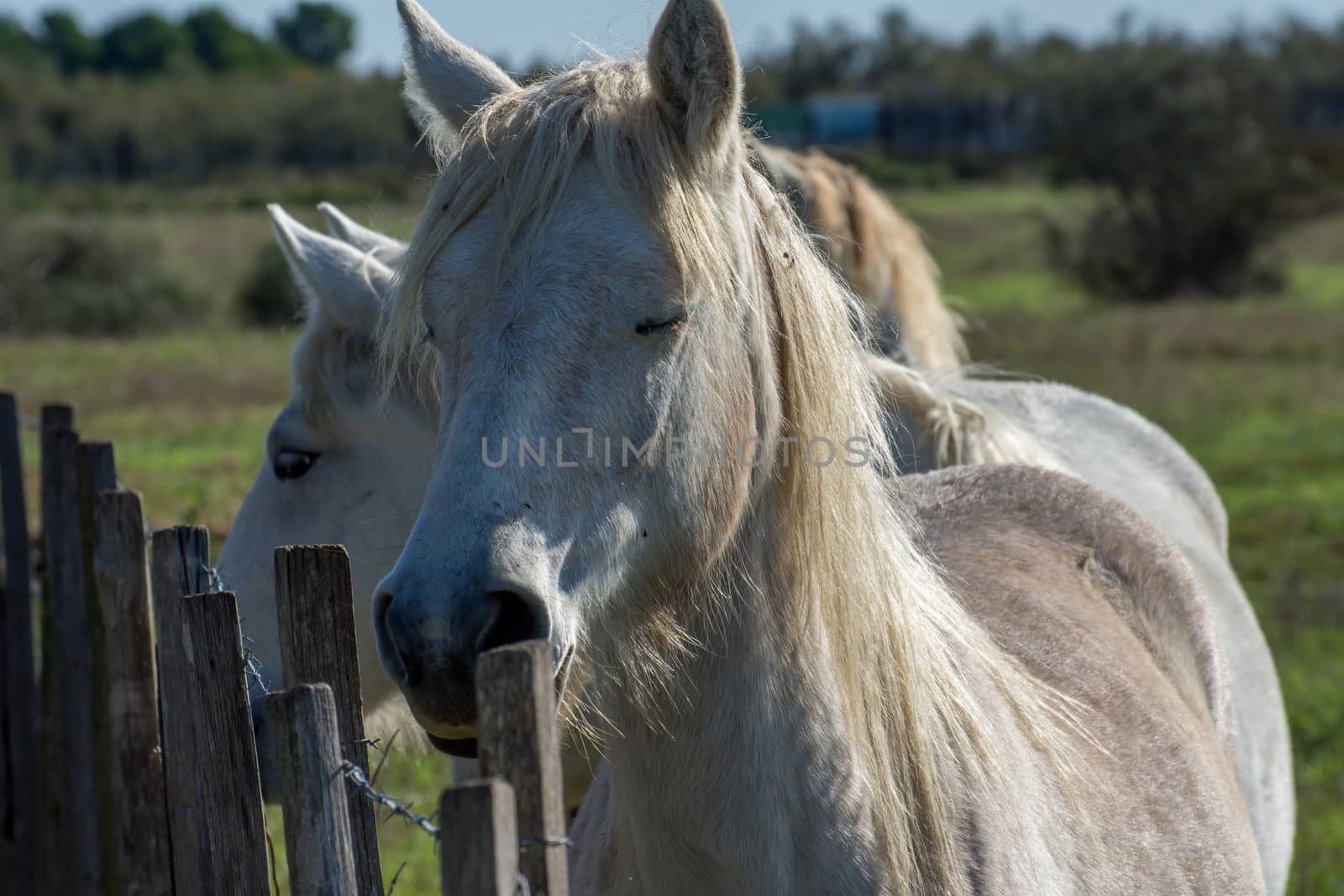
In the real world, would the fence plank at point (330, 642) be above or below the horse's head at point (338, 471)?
below

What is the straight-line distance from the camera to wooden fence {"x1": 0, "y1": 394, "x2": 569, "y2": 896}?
137 cm

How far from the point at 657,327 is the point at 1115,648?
1.51 meters

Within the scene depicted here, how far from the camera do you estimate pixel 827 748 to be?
76.4 inches

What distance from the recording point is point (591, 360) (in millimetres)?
1756

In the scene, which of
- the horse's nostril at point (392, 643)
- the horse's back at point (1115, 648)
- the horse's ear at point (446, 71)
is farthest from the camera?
the horse's back at point (1115, 648)

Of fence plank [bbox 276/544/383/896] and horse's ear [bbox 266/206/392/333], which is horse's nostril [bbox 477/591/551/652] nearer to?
fence plank [bbox 276/544/383/896]

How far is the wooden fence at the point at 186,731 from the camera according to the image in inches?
53.9

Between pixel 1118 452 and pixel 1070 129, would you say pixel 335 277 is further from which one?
pixel 1070 129

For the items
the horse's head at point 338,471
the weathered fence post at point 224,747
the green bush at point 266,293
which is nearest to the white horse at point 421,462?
the horse's head at point 338,471

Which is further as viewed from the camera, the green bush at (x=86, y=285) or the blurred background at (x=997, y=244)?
the green bush at (x=86, y=285)

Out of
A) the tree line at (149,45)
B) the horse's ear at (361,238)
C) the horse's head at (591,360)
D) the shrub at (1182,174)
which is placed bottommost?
the horse's head at (591,360)

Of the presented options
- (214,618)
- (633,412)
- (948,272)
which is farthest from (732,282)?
(948,272)

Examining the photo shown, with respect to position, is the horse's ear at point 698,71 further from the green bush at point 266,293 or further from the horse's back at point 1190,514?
the green bush at point 266,293

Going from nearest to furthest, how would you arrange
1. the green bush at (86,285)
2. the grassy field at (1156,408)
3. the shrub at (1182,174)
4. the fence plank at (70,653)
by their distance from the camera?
the fence plank at (70,653) < the grassy field at (1156,408) < the green bush at (86,285) < the shrub at (1182,174)
